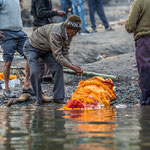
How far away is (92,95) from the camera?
6.79 metres

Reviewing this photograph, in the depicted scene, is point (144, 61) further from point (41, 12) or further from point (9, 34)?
point (9, 34)

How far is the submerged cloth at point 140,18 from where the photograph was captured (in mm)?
6418

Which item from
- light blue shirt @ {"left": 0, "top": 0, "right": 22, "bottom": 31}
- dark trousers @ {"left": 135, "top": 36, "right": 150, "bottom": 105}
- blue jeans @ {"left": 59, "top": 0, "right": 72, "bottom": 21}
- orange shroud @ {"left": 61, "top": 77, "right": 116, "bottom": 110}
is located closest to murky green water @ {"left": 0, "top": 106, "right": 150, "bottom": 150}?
orange shroud @ {"left": 61, "top": 77, "right": 116, "bottom": 110}

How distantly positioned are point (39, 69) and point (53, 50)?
0.58 meters

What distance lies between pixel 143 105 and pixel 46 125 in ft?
8.06

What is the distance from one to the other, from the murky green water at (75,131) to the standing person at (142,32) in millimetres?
767

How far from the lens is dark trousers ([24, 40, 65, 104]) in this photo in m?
7.24

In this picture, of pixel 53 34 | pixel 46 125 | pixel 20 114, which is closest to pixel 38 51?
pixel 53 34

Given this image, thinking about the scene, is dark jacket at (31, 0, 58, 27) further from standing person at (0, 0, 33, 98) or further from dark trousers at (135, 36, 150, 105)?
dark trousers at (135, 36, 150, 105)

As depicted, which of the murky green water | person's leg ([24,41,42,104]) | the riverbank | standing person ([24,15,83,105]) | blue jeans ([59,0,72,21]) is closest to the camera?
the murky green water

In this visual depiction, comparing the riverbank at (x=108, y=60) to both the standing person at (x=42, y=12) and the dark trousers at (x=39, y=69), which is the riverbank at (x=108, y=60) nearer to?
the dark trousers at (x=39, y=69)

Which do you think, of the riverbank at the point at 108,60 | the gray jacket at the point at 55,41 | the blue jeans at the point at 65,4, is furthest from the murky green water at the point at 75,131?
the blue jeans at the point at 65,4

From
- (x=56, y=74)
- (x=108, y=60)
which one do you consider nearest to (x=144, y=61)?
(x=56, y=74)

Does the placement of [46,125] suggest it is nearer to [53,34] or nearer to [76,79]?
[53,34]
